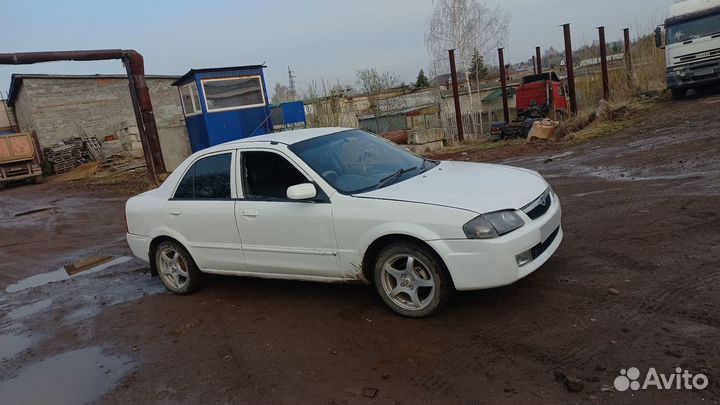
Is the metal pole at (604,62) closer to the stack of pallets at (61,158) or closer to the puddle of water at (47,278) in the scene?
the puddle of water at (47,278)

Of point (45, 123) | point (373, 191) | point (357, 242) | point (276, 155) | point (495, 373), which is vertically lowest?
point (495, 373)

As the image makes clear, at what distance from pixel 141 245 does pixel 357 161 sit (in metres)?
2.75

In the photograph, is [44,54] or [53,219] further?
[44,54]

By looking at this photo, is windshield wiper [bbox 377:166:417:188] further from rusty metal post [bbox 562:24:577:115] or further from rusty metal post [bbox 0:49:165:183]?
rusty metal post [bbox 0:49:165:183]

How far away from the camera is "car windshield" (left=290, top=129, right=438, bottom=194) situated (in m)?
4.65

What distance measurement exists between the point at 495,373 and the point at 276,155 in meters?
2.74

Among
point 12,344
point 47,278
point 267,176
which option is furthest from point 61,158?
point 267,176

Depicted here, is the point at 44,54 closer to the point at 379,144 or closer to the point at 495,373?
the point at 379,144

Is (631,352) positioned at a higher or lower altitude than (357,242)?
lower

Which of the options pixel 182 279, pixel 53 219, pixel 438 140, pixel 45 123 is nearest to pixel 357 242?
pixel 182 279

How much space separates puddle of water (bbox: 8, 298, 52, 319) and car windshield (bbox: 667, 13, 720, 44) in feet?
60.2

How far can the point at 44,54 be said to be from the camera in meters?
15.8

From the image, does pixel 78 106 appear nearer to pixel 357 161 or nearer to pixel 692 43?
pixel 692 43

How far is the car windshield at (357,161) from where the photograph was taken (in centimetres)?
465
